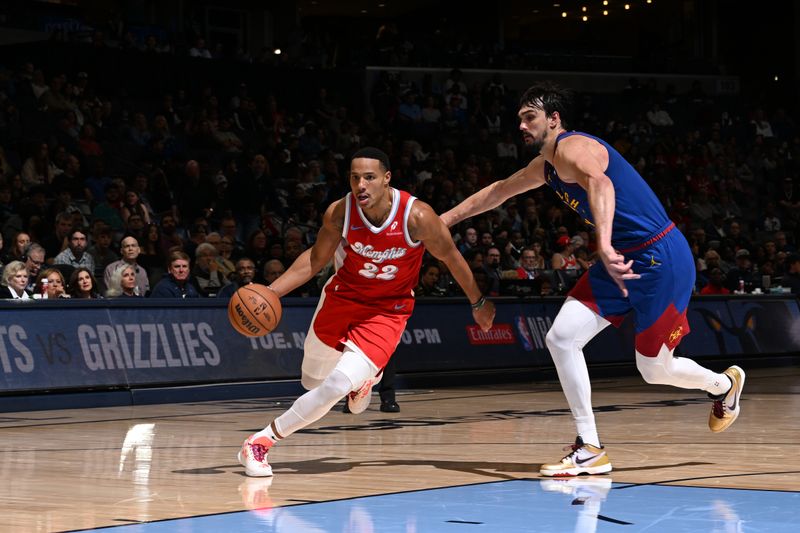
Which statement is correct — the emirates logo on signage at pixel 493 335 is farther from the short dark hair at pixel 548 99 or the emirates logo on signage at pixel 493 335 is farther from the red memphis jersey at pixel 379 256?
the short dark hair at pixel 548 99

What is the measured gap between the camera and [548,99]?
7324 mm

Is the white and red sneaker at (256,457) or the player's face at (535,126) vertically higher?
the player's face at (535,126)

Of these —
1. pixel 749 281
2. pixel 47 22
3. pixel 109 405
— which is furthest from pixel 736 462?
pixel 47 22

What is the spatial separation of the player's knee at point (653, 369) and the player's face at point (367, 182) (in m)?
1.77

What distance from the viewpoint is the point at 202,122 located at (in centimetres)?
2078

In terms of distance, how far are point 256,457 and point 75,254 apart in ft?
24.4

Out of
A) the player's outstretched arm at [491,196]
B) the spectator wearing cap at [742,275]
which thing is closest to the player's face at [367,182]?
the player's outstretched arm at [491,196]

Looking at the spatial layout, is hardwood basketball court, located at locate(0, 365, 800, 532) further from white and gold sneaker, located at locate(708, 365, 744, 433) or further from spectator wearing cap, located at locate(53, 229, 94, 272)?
spectator wearing cap, located at locate(53, 229, 94, 272)

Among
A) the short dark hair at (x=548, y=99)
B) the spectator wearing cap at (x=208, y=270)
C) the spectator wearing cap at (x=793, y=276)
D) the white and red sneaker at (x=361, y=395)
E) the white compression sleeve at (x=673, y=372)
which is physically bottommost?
the spectator wearing cap at (x=793, y=276)

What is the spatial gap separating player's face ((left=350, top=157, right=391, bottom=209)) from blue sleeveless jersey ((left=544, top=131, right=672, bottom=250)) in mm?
1036

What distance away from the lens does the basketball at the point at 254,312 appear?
23.9 feet

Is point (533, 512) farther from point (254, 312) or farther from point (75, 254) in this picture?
point (75, 254)

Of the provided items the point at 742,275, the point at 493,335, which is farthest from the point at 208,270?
the point at 742,275

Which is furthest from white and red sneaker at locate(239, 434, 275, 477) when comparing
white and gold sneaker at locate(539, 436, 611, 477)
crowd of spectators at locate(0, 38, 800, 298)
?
crowd of spectators at locate(0, 38, 800, 298)
